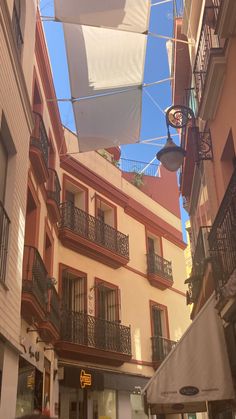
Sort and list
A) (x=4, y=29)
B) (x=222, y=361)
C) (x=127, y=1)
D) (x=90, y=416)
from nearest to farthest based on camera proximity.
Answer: (x=222, y=361), (x=4, y=29), (x=127, y=1), (x=90, y=416)

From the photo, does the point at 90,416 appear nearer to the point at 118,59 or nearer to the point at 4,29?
the point at 118,59

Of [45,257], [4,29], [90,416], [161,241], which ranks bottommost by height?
[90,416]

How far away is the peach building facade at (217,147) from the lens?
673cm

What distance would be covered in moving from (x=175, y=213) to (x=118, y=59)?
43.1 feet

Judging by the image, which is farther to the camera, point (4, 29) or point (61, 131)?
point (61, 131)

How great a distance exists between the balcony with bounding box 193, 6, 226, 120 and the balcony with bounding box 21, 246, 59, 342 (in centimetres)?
490

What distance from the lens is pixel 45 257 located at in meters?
15.0

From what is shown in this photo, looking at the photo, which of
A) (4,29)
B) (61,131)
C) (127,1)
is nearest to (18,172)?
(4,29)

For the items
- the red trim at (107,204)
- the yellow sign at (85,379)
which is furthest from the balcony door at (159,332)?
the yellow sign at (85,379)

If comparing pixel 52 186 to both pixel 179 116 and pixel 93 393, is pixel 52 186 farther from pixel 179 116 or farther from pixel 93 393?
pixel 93 393

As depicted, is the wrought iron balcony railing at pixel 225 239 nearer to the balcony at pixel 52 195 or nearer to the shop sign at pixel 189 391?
the shop sign at pixel 189 391

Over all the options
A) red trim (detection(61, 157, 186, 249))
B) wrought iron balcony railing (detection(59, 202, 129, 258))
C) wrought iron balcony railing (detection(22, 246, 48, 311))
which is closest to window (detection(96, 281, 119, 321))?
wrought iron balcony railing (detection(59, 202, 129, 258))

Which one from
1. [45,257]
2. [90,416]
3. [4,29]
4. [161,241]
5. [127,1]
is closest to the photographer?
[4,29]

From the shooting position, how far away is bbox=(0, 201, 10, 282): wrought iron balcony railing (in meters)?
7.70
